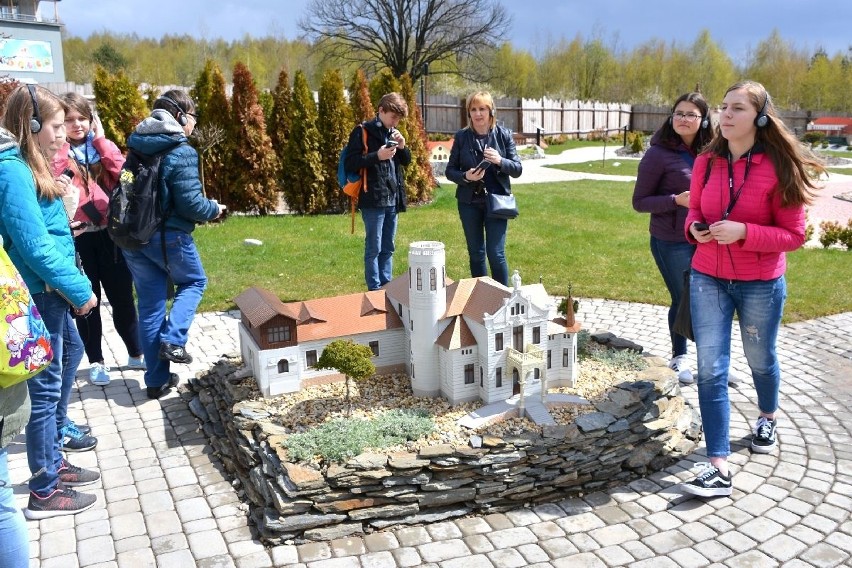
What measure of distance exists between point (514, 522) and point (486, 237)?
3145mm

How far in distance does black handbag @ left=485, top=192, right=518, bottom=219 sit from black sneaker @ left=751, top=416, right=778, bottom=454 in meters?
2.58

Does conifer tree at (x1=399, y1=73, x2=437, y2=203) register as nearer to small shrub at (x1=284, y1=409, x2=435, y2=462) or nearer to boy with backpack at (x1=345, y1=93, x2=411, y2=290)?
boy with backpack at (x1=345, y1=93, x2=411, y2=290)

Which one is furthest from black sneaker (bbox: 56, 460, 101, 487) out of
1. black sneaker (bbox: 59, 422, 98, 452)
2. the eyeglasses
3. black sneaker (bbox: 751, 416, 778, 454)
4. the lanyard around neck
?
the eyeglasses

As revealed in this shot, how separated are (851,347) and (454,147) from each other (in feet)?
13.9

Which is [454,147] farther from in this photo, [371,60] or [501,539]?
[371,60]

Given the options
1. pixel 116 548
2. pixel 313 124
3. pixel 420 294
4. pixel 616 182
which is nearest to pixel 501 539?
pixel 420 294

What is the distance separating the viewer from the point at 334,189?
1481 centimetres

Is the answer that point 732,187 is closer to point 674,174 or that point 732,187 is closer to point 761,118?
point 761,118

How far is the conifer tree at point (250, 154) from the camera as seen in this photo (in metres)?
13.9

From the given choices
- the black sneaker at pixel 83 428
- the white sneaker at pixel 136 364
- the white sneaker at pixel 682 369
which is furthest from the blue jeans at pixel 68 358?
the white sneaker at pixel 682 369

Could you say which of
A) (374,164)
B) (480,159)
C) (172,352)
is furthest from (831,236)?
(172,352)

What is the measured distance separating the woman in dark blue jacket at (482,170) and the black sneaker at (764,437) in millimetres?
2520

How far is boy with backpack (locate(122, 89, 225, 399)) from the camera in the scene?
491 cm

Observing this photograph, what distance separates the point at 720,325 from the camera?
404 centimetres
